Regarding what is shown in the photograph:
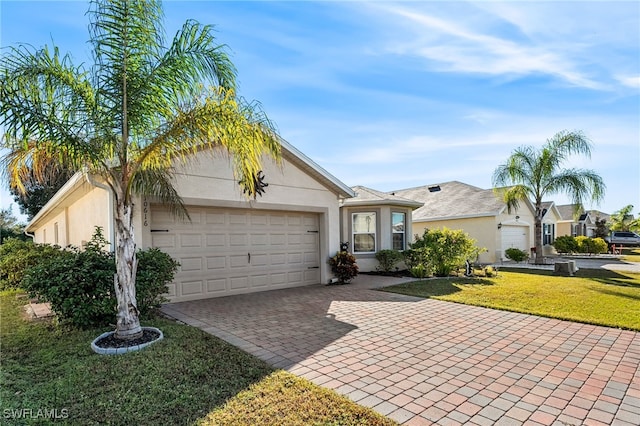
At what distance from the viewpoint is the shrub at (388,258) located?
14.3 metres

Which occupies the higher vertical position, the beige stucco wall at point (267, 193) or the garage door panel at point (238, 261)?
the beige stucco wall at point (267, 193)

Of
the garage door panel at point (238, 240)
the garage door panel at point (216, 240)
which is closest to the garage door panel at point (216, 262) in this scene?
the garage door panel at point (216, 240)

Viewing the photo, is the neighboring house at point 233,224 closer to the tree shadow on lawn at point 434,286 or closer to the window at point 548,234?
the tree shadow on lawn at point 434,286

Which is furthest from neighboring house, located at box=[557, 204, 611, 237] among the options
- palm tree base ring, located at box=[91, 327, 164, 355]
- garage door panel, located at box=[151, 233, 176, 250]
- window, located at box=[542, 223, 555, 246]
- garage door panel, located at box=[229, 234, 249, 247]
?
palm tree base ring, located at box=[91, 327, 164, 355]

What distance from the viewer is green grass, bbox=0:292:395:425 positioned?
320 cm

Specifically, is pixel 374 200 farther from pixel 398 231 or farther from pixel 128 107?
pixel 128 107

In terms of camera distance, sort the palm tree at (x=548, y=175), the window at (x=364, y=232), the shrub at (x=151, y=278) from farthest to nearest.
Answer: the palm tree at (x=548, y=175), the window at (x=364, y=232), the shrub at (x=151, y=278)

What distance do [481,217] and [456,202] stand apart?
7.88ft

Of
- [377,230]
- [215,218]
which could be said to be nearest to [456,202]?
[377,230]

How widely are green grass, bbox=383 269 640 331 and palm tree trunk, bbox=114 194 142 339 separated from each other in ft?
23.6

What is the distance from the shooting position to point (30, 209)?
101ft

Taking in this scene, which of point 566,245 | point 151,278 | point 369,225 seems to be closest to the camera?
point 151,278

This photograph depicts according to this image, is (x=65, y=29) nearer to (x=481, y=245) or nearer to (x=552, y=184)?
(x=552, y=184)

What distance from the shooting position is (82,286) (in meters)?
5.73
